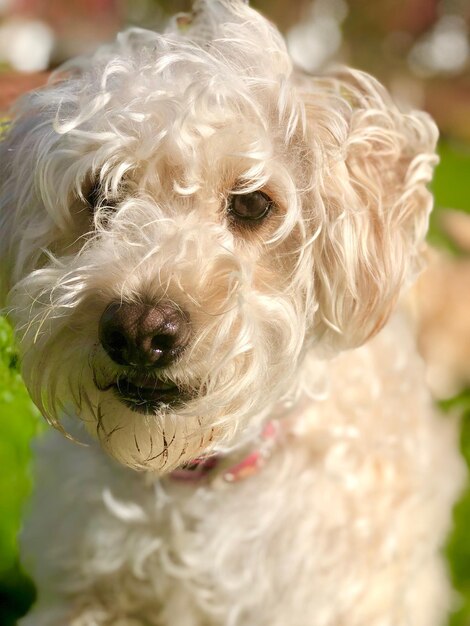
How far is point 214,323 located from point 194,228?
0.24 metres

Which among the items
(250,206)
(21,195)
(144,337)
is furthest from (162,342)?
(21,195)

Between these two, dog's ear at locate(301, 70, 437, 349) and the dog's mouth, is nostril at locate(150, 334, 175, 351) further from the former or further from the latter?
dog's ear at locate(301, 70, 437, 349)

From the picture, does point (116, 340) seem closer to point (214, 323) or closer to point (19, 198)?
point (214, 323)

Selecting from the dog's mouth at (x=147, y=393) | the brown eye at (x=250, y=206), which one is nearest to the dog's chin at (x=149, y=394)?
the dog's mouth at (x=147, y=393)

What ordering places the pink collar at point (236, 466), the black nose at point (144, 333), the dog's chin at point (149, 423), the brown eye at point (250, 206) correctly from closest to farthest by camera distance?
the black nose at point (144, 333), the dog's chin at point (149, 423), the brown eye at point (250, 206), the pink collar at point (236, 466)

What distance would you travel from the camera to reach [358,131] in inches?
73.9

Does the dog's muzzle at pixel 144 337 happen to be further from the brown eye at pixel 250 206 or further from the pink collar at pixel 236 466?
the pink collar at pixel 236 466

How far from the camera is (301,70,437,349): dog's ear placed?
1.84 meters

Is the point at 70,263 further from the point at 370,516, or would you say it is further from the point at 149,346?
the point at 370,516

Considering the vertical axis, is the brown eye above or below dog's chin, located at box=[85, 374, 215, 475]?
above

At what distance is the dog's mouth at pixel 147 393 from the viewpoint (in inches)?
63.7

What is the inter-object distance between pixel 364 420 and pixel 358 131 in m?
0.86

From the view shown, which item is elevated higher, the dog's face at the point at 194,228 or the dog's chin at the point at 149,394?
the dog's face at the point at 194,228

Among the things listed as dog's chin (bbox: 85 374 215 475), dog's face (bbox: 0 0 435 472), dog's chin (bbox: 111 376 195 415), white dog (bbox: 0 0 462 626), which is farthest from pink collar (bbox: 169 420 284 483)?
dog's chin (bbox: 111 376 195 415)
